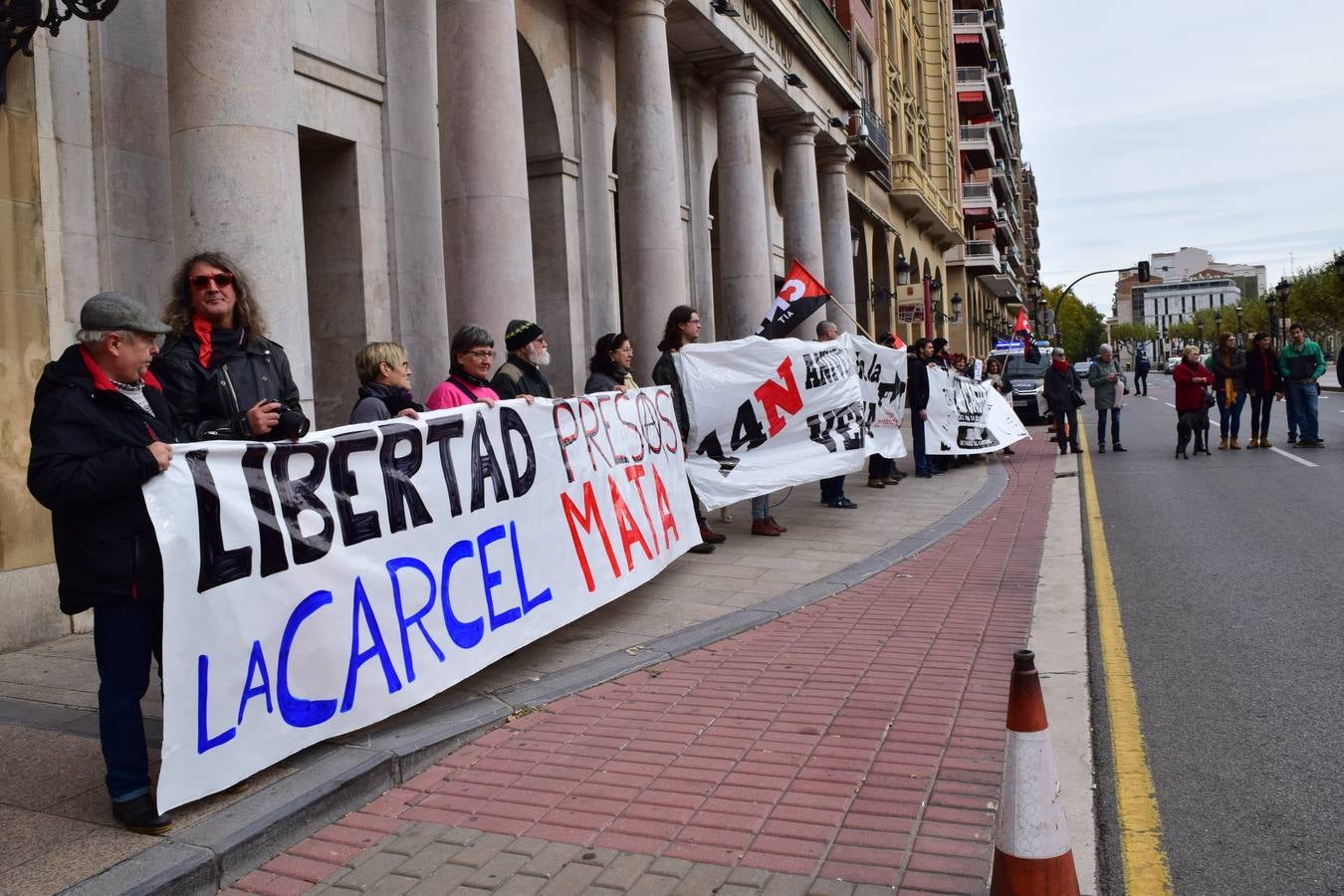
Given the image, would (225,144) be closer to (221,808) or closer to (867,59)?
(221,808)

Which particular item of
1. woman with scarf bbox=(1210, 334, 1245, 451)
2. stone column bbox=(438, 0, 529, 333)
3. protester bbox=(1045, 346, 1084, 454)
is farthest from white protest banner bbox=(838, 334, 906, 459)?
woman with scarf bbox=(1210, 334, 1245, 451)

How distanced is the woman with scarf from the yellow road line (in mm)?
12322

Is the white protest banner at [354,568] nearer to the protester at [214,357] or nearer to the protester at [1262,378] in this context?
the protester at [214,357]

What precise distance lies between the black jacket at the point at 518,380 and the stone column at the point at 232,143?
4.80 ft

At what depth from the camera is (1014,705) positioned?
3182 mm

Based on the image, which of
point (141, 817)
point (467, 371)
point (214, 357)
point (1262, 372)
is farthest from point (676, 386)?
point (1262, 372)

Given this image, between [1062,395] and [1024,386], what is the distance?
10.4 metres

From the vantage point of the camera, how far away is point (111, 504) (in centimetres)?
385

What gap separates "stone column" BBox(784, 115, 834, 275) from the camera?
21750 millimetres

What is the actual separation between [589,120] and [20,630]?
10434 mm

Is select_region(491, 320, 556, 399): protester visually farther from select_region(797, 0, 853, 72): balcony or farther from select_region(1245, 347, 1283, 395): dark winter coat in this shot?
select_region(797, 0, 853, 72): balcony

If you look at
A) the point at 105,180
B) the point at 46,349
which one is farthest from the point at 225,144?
the point at 46,349

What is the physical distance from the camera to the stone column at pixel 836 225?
84.5 feet

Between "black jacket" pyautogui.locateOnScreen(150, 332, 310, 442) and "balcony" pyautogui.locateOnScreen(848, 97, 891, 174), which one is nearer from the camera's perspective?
"black jacket" pyautogui.locateOnScreen(150, 332, 310, 442)
